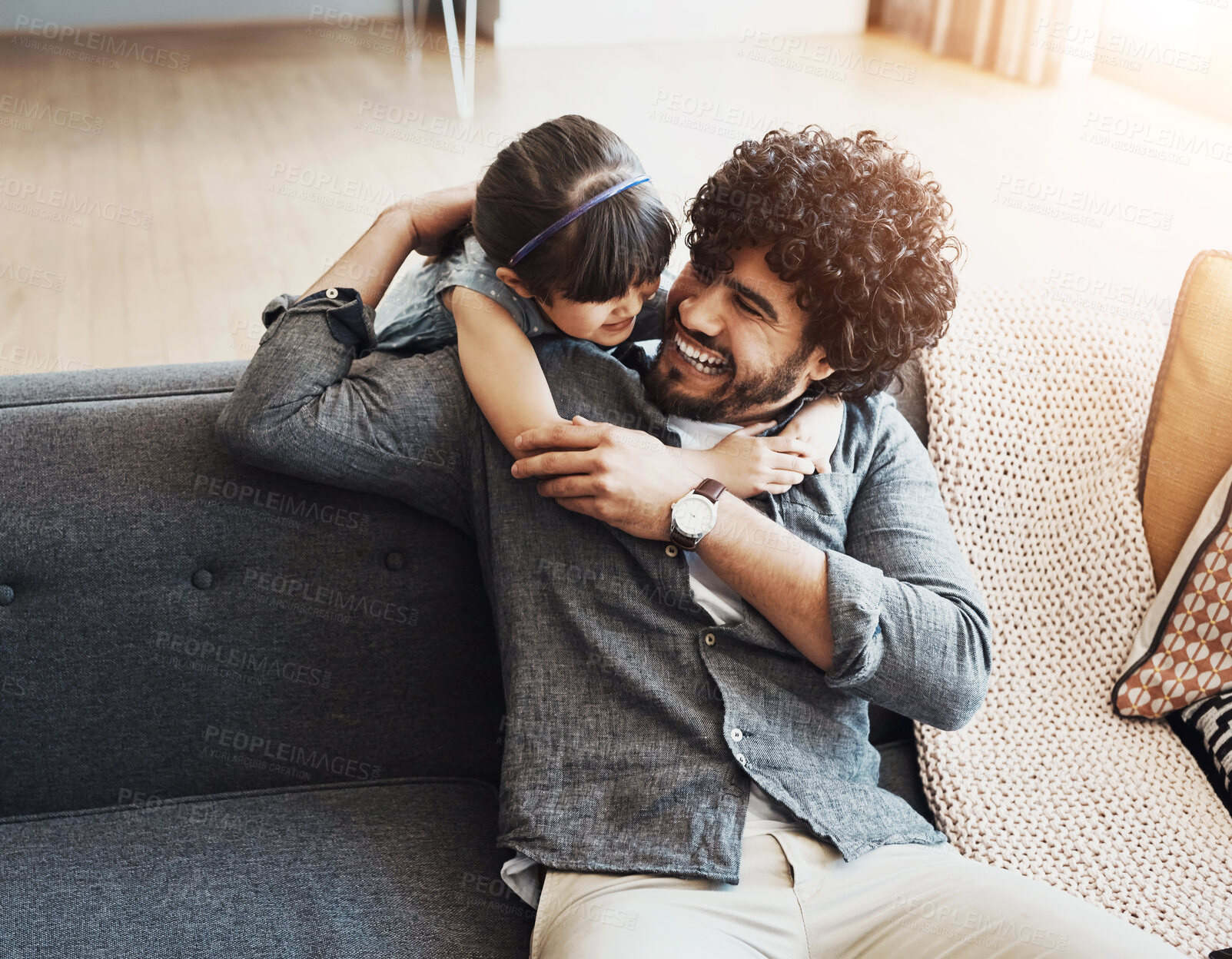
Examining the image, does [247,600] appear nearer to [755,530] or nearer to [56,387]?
[56,387]

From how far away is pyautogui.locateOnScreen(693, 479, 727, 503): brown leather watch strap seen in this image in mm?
1285

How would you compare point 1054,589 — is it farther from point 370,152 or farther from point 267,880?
point 370,152

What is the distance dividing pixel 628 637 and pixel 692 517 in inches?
6.9

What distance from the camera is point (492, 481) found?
135cm

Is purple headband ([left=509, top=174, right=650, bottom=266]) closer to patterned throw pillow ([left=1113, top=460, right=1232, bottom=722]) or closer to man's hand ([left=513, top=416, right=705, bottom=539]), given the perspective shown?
man's hand ([left=513, top=416, right=705, bottom=539])

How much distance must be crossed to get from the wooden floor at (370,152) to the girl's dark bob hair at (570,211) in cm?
167

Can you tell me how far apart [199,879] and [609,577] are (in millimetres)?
620

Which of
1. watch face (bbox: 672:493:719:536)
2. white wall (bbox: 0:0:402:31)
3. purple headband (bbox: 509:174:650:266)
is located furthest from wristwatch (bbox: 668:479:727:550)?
white wall (bbox: 0:0:402:31)

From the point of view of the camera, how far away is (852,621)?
4.04ft

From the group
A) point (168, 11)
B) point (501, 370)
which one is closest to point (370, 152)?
point (168, 11)

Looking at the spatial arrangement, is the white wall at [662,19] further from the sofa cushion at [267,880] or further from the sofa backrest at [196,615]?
the sofa cushion at [267,880]

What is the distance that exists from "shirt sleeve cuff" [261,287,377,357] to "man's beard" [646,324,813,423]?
386 mm

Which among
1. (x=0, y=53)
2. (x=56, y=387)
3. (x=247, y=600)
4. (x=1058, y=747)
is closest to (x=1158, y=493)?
(x=1058, y=747)

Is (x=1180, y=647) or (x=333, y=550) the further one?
(x=1180, y=647)
